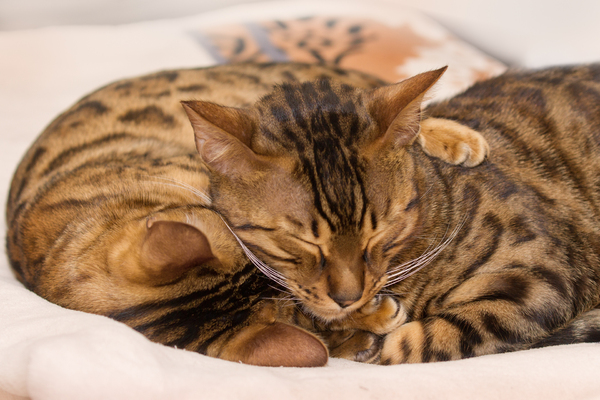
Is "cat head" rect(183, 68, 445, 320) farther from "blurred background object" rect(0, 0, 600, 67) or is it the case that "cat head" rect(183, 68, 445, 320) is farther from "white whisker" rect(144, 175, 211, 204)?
"blurred background object" rect(0, 0, 600, 67)

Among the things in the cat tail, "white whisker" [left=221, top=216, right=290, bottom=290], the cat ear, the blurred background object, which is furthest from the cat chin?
the blurred background object

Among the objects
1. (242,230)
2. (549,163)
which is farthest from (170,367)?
(549,163)

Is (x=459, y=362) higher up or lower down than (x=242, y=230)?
lower down

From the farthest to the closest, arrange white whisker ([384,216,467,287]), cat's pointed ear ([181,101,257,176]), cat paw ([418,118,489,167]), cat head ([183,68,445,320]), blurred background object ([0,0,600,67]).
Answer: blurred background object ([0,0,600,67]) → cat paw ([418,118,489,167]) → white whisker ([384,216,467,287]) → cat head ([183,68,445,320]) → cat's pointed ear ([181,101,257,176])

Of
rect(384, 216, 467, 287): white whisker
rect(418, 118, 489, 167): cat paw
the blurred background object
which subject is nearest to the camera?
rect(384, 216, 467, 287): white whisker

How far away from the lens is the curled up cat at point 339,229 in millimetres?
1287

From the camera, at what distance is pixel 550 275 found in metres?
1.48

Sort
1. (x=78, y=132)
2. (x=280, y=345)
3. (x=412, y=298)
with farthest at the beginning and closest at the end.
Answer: (x=78, y=132), (x=412, y=298), (x=280, y=345)

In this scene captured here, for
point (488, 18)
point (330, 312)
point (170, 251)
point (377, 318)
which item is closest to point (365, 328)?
point (377, 318)

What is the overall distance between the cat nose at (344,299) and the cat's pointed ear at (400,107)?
0.42 metres

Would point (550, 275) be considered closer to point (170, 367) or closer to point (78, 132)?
point (170, 367)

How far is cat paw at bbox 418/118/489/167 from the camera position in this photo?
167cm

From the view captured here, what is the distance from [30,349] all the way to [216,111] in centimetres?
67

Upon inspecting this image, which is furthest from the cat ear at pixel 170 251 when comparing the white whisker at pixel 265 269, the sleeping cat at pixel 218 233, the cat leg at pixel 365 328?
the cat leg at pixel 365 328
